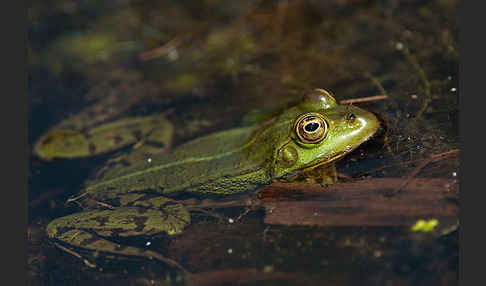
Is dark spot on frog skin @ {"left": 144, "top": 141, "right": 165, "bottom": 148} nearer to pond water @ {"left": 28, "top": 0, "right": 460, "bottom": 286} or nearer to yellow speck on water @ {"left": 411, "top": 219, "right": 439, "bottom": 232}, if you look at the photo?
pond water @ {"left": 28, "top": 0, "right": 460, "bottom": 286}

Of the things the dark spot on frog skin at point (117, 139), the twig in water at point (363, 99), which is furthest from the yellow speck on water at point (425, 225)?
the dark spot on frog skin at point (117, 139)

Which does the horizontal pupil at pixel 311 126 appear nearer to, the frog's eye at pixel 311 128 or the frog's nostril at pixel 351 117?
the frog's eye at pixel 311 128

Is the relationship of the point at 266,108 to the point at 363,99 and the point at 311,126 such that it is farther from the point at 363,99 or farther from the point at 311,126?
the point at 311,126

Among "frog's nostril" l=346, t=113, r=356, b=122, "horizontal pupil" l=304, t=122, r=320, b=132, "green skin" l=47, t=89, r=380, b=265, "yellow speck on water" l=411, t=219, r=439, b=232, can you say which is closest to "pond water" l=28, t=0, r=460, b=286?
"yellow speck on water" l=411, t=219, r=439, b=232

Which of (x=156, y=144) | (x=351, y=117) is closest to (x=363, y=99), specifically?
(x=351, y=117)

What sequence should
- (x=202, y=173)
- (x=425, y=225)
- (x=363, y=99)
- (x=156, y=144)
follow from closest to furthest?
(x=425, y=225), (x=202, y=173), (x=363, y=99), (x=156, y=144)

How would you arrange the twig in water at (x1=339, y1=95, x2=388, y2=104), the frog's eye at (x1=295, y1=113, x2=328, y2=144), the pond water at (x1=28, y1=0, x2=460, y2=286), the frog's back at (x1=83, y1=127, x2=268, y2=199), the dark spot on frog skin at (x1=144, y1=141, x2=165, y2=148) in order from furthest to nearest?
the dark spot on frog skin at (x1=144, y1=141, x2=165, y2=148) → the twig in water at (x1=339, y1=95, x2=388, y2=104) → the frog's back at (x1=83, y1=127, x2=268, y2=199) → the frog's eye at (x1=295, y1=113, x2=328, y2=144) → the pond water at (x1=28, y1=0, x2=460, y2=286)

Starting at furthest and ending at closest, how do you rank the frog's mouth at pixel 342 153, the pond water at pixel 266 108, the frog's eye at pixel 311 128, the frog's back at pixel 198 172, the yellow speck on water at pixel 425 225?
1. the frog's back at pixel 198 172
2. the frog's mouth at pixel 342 153
3. the frog's eye at pixel 311 128
4. the pond water at pixel 266 108
5. the yellow speck on water at pixel 425 225
